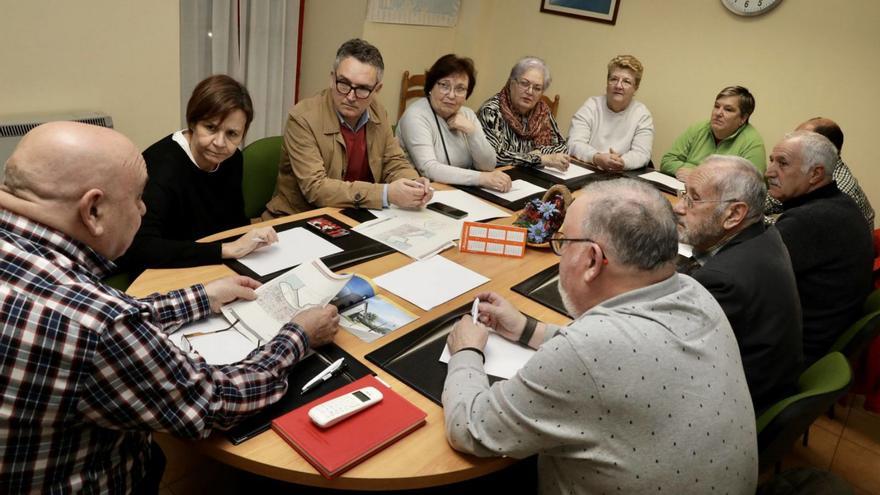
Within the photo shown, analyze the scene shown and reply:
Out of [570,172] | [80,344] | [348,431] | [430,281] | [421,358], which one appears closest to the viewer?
[80,344]

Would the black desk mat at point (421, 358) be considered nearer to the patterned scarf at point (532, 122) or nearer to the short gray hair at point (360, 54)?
the short gray hair at point (360, 54)

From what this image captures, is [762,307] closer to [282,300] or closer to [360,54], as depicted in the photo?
[282,300]

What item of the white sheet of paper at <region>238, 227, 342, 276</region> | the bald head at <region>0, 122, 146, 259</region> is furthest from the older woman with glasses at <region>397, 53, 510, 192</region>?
the bald head at <region>0, 122, 146, 259</region>

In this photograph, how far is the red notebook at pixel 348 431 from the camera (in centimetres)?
101

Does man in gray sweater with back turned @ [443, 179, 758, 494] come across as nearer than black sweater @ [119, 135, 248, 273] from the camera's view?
Yes

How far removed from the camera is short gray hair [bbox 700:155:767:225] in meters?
1.69

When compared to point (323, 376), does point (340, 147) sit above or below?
above

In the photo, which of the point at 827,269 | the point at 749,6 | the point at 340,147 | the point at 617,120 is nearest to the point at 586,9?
the point at 749,6

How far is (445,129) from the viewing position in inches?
109

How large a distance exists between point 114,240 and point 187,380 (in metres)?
0.27

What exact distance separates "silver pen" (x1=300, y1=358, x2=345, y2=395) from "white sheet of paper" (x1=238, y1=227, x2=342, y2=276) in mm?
470

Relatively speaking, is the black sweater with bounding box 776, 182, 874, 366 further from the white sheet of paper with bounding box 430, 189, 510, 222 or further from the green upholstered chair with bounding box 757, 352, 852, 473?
the white sheet of paper with bounding box 430, 189, 510, 222

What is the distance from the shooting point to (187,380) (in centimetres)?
94

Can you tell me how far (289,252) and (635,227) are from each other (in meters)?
1.03
